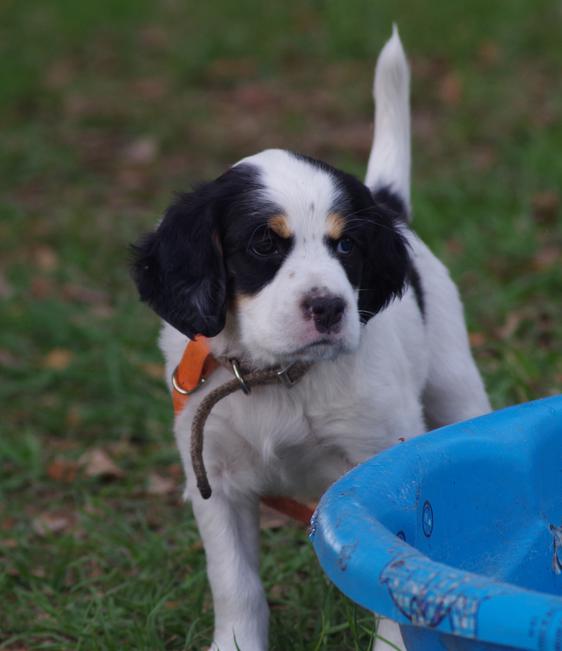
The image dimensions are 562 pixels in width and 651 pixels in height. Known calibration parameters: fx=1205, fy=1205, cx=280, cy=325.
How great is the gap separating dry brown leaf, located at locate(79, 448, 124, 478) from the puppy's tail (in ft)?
4.06

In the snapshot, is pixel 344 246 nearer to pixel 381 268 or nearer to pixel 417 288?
pixel 381 268

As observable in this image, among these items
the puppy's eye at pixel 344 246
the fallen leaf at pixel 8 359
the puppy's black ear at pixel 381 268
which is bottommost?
the fallen leaf at pixel 8 359

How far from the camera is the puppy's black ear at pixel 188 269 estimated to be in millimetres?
2363

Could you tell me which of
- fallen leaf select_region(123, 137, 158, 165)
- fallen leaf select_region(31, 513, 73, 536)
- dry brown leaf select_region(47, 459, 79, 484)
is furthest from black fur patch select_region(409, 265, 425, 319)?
fallen leaf select_region(123, 137, 158, 165)

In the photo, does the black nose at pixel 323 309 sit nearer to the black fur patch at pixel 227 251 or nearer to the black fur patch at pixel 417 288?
the black fur patch at pixel 227 251

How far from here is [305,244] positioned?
90.7 inches

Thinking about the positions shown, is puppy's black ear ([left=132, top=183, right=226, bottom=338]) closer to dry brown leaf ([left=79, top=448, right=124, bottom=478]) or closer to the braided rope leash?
the braided rope leash

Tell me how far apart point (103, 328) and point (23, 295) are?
0.62 m

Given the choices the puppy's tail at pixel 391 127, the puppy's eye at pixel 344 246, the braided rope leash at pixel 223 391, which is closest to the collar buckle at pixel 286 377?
the braided rope leash at pixel 223 391

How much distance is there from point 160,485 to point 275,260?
4.85 feet

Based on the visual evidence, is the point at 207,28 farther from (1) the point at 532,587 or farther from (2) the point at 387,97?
(1) the point at 532,587

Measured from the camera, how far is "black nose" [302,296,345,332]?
86.1 inches

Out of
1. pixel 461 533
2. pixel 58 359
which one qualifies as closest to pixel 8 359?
pixel 58 359

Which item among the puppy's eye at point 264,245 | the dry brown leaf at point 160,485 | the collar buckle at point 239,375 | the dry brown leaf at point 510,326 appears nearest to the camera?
the puppy's eye at point 264,245
